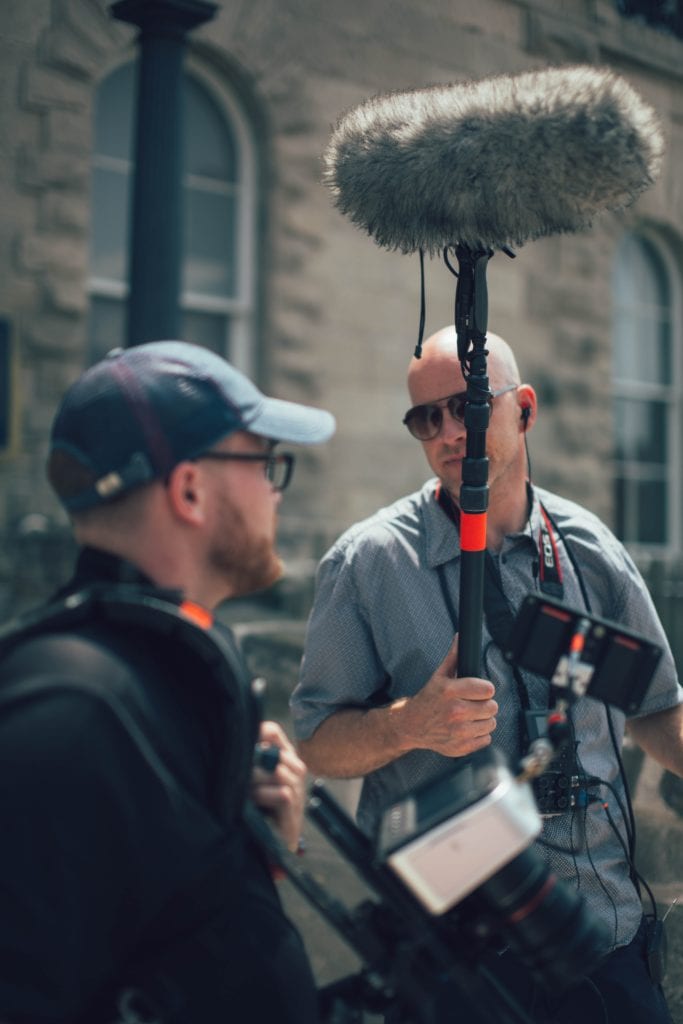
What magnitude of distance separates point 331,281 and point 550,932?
283 inches

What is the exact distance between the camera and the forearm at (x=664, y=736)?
9.41ft

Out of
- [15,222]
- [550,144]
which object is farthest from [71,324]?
[550,144]

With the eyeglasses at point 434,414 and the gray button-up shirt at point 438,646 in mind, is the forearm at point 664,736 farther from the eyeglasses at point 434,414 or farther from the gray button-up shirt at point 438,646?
the eyeglasses at point 434,414

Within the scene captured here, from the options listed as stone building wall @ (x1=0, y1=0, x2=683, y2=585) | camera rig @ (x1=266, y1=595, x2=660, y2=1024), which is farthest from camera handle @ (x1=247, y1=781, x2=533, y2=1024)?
stone building wall @ (x1=0, y1=0, x2=683, y2=585)

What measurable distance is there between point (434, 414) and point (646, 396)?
8.67 metres

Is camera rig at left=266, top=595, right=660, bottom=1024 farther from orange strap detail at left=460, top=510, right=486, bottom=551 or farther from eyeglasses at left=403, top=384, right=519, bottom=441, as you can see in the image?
eyeglasses at left=403, top=384, right=519, bottom=441

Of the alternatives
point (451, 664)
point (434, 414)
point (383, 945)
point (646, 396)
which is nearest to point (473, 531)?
point (451, 664)

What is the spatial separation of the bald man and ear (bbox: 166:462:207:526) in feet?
2.76

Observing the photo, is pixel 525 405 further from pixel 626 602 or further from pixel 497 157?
pixel 497 157

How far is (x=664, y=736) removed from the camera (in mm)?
2893

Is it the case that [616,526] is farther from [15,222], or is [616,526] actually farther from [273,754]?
[273,754]

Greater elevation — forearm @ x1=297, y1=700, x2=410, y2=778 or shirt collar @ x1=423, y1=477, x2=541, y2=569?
shirt collar @ x1=423, y1=477, x2=541, y2=569

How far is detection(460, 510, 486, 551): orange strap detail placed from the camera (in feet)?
8.46

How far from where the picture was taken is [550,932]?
5.68 ft
